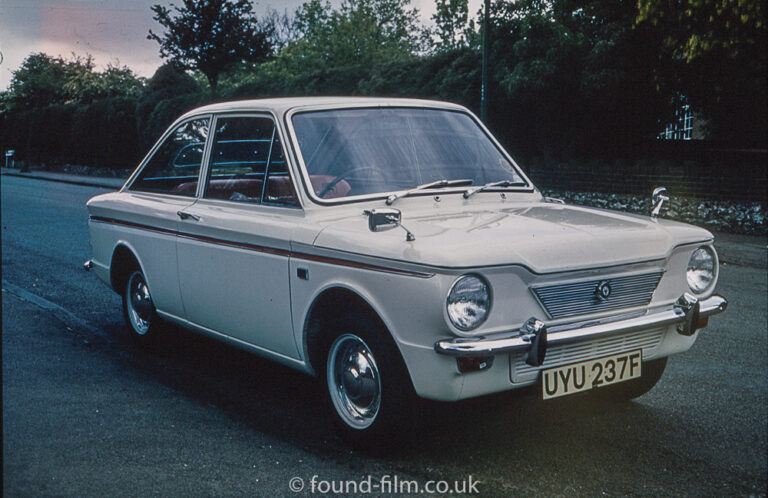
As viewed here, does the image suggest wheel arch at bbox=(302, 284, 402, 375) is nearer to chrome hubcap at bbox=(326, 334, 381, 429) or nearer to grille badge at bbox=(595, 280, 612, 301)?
chrome hubcap at bbox=(326, 334, 381, 429)

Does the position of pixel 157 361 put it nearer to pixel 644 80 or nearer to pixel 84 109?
pixel 644 80

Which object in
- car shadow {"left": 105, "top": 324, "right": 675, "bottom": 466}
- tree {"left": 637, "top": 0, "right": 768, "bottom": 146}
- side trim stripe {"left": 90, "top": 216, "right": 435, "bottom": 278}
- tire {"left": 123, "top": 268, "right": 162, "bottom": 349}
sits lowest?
car shadow {"left": 105, "top": 324, "right": 675, "bottom": 466}

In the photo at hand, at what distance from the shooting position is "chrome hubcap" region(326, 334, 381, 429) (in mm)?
3770

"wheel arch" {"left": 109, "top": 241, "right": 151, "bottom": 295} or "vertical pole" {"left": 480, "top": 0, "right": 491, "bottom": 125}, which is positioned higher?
"vertical pole" {"left": 480, "top": 0, "right": 491, "bottom": 125}

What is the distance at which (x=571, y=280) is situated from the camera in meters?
3.60

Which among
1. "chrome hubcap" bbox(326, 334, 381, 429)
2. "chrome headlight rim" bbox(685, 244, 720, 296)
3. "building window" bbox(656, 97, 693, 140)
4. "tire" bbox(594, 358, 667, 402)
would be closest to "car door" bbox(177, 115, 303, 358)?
"chrome hubcap" bbox(326, 334, 381, 429)

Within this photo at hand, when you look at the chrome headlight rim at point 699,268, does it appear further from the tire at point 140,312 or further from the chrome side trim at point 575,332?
the tire at point 140,312

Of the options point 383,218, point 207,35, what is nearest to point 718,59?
point 383,218

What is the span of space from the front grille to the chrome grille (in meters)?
0.14

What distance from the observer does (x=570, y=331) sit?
11.6 feet

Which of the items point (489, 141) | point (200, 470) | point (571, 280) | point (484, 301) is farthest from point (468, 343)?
point (489, 141)

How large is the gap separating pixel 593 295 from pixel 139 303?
3.55 metres

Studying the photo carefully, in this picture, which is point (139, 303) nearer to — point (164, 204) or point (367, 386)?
point (164, 204)

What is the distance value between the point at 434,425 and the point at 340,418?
0.57 m
